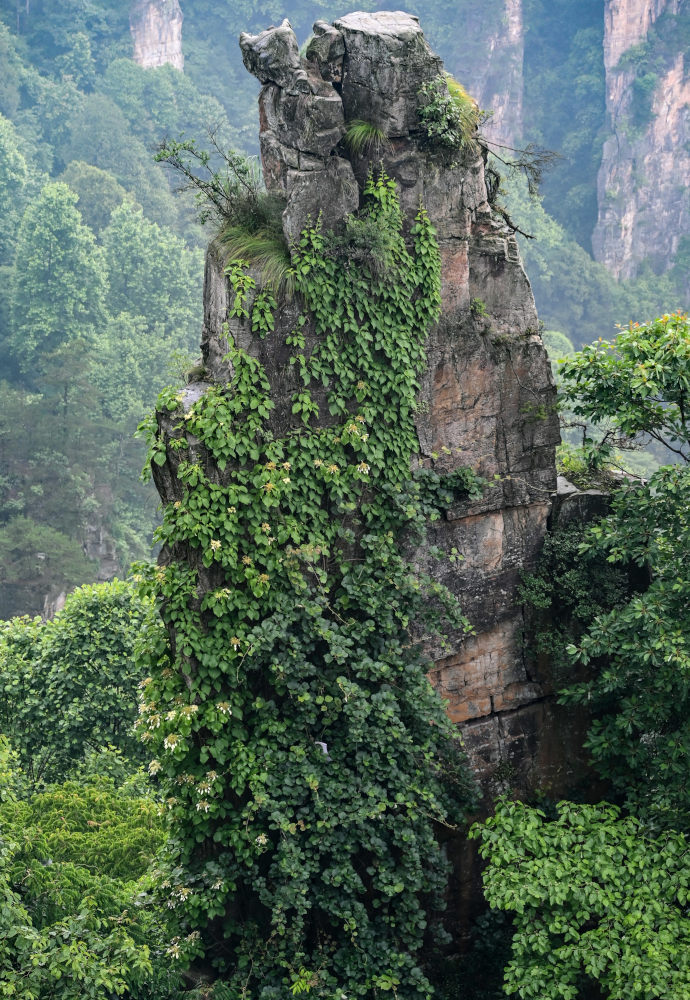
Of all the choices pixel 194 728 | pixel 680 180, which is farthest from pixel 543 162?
pixel 680 180

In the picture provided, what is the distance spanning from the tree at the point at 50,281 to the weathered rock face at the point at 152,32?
23.4 metres

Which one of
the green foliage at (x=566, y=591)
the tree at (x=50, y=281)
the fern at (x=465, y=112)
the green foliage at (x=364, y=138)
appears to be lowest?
the green foliage at (x=566, y=591)

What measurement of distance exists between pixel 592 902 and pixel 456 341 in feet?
15.6

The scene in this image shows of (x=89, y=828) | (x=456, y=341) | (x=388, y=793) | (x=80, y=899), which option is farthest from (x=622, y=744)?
(x=89, y=828)

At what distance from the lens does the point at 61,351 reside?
119 feet

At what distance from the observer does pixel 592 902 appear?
8.13 meters

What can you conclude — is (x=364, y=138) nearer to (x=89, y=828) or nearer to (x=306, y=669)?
(x=306, y=669)

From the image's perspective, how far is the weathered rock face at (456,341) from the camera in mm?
8914

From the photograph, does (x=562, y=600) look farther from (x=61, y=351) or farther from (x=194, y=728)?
(x=61, y=351)

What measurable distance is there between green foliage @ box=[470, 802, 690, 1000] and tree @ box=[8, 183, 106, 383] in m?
33.9

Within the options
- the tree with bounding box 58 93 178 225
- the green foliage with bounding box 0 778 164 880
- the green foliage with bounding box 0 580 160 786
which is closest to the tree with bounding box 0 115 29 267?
the tree with bounding box 58 93 178 225

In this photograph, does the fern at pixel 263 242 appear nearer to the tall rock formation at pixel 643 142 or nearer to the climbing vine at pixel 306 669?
the climbing vine at pixel 306 669

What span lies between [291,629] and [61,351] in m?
A: 29.6

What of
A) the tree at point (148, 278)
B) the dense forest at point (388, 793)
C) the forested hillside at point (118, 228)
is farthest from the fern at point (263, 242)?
the tree at point (148, 278)
